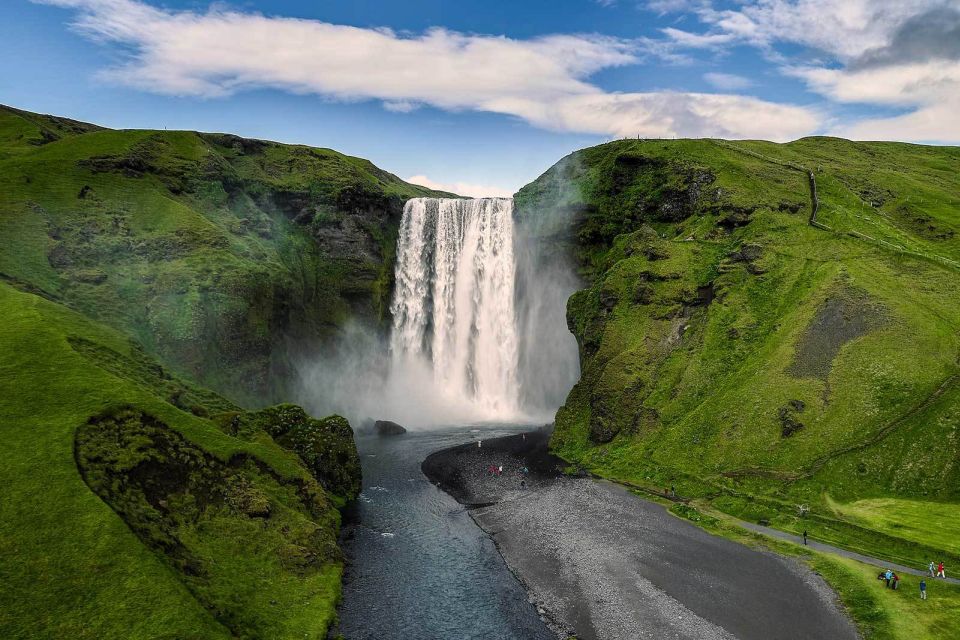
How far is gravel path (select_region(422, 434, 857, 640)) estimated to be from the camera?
3319cm

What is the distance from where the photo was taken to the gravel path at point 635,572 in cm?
3319

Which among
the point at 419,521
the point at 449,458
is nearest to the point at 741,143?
the point at 449,458

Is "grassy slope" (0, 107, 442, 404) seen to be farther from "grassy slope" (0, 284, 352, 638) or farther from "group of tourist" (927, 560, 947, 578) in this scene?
"group of tourist" (927, 560, 947, 578)

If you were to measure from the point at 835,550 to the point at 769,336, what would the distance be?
2870 centimetres

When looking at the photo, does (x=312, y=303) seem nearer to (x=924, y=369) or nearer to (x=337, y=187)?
(x=337, y=187)

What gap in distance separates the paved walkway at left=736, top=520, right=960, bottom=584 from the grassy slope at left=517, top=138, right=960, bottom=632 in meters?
0.89

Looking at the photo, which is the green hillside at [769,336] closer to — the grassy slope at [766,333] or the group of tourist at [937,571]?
the grassy slope at [766,333]

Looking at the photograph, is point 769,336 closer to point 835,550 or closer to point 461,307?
point 835,550

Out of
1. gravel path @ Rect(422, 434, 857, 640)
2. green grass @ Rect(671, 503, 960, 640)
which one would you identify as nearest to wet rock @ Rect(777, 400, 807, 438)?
green grass @ Rect(671, 503, 960, 640)

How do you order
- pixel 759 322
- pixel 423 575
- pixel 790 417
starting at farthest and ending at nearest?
pixel 759 322
pixel 790 417
pixel 423 575

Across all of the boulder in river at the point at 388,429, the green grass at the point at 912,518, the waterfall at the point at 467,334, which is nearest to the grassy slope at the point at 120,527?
the boulder in river at the point at 388,429

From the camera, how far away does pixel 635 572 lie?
40031mm

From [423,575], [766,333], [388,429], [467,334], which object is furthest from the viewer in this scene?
[467,334]

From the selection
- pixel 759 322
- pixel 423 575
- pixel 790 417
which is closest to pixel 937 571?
pixel 790 417
